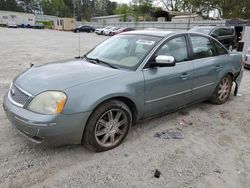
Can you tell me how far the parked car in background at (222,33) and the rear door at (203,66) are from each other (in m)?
9.01

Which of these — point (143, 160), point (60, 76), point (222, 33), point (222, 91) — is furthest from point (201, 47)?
point (222, 33)

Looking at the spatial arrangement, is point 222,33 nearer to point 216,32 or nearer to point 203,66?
point 216,32

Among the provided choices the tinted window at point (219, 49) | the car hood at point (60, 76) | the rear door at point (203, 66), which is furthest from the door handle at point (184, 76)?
the tinted window at point (219, 49)

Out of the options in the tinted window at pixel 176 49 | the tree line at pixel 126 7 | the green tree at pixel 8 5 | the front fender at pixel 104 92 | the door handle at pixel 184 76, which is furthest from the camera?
the green tree at pixel 8 5

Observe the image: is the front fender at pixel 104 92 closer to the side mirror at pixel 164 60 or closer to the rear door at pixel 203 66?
the side mirror at pixel 164 60

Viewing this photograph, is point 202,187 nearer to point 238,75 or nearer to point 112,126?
point 112,126

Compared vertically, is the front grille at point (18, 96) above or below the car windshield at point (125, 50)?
below

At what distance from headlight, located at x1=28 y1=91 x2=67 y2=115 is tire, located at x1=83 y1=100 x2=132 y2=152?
40 cm

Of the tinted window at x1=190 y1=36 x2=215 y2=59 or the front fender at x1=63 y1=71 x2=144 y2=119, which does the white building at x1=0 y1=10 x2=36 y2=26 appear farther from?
the front fender at x1=63 y1=71 x2=144 y2=119

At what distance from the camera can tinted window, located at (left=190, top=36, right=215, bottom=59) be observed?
402cm

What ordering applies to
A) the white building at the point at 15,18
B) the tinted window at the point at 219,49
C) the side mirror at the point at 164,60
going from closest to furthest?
the side mirror at the point at 164,60, the tinted window at the point at 219,49, the white building at the point at 15,18

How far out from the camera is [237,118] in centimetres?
420

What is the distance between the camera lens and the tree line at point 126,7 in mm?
40000

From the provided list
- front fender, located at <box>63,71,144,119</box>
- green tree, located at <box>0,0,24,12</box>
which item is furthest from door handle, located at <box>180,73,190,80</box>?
green tree, located at <box>0,0,24,12</box>
